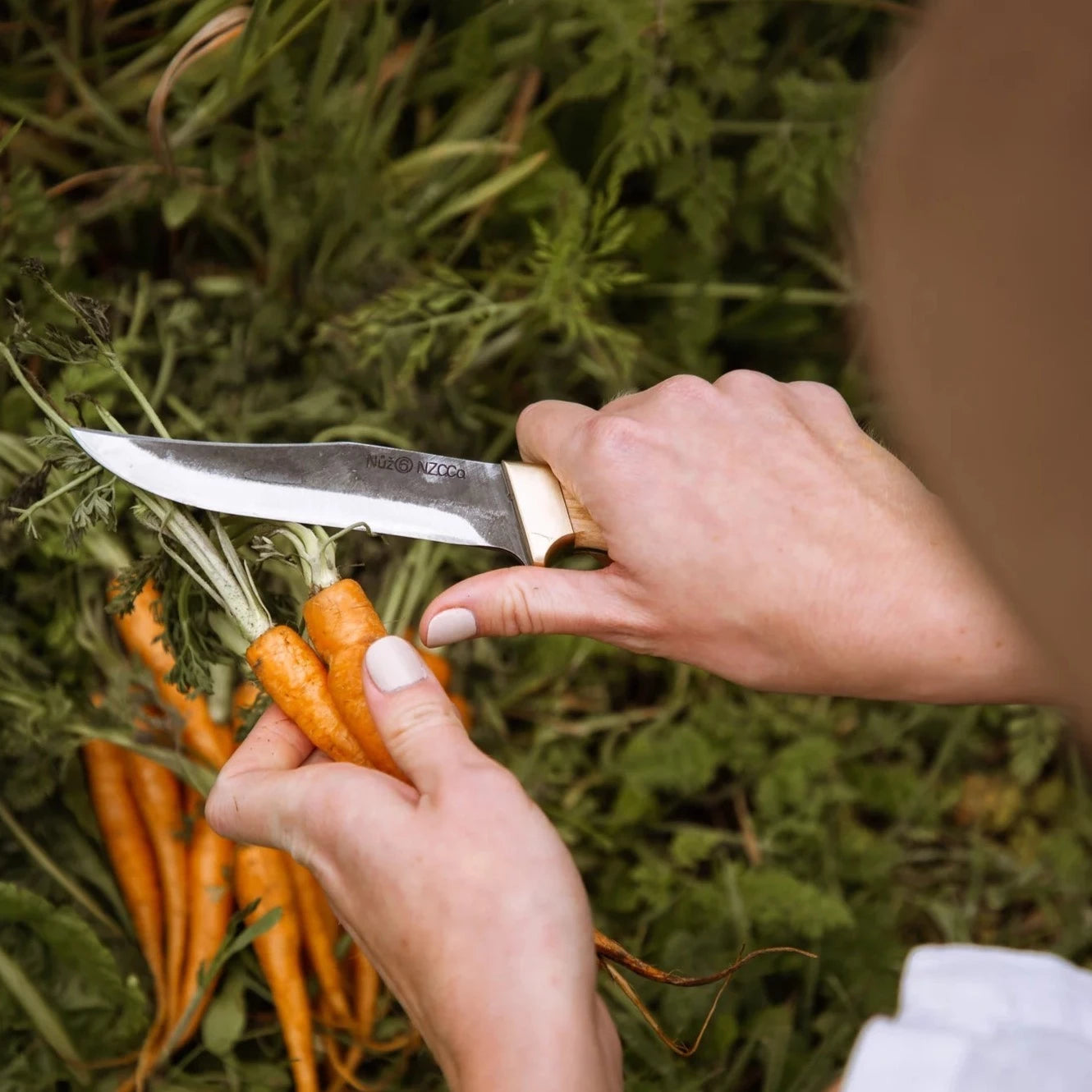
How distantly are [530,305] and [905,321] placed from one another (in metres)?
1.30

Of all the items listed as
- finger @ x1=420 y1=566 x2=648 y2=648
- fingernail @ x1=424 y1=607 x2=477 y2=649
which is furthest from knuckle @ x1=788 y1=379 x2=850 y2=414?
fingernail @ x1=424 y1=607 x2=477 y2=649

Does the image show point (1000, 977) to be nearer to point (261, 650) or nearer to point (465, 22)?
point (261, 650)

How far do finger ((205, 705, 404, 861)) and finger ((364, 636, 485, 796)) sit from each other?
0.04 metres

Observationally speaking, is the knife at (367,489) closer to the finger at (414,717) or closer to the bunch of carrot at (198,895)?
the finger at (414,717)

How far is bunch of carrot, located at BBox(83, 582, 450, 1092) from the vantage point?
1.57 m

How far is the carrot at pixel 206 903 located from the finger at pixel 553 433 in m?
0.82

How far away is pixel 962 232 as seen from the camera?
0.48m

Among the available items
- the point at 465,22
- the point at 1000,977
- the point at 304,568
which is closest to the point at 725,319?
the point at 465,22

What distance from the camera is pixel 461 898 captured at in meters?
0.92

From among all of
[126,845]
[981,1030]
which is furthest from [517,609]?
[126,845]

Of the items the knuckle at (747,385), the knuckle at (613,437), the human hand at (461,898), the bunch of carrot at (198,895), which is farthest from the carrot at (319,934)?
the knuckle at (747,385)

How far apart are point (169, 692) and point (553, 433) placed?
75cm

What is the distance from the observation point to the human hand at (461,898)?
0.90 meters

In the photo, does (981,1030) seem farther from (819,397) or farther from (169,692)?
(169,692)
